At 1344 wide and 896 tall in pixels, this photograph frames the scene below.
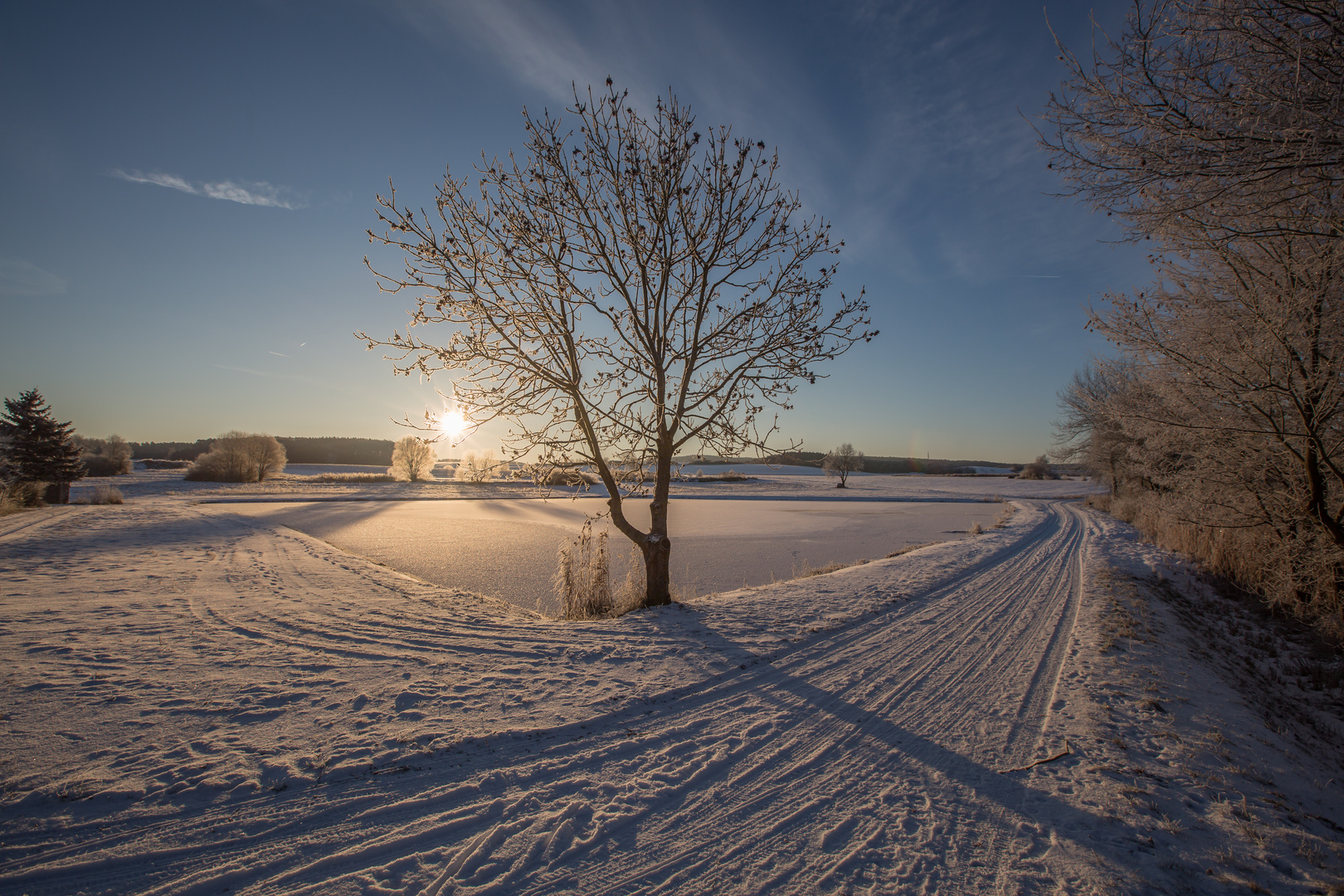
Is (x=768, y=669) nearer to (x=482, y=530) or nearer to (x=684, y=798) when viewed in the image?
(x=684, y=798)

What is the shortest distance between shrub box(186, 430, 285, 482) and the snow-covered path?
144ft

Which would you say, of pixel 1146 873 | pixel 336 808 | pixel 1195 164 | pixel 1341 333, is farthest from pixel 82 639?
pixel 1341 333

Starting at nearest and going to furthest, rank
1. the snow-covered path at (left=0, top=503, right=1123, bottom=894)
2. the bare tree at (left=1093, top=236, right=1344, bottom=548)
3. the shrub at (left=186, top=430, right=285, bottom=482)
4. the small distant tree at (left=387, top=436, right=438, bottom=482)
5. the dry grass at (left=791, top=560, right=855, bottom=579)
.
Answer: the snow-covered path at (left=0, top=503, right=1123, bottom=894)
the bare tree at (left=1093, top=236, right=1344, bottom=548)
the dry grass at (left=791, top=560, right=855, bottom=579)
the shrub at (left=186, top=430, right=285, bottom=482)
the small distant tree at (left=387, top=436, right=438, bottom=482)

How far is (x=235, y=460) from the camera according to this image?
130 feet

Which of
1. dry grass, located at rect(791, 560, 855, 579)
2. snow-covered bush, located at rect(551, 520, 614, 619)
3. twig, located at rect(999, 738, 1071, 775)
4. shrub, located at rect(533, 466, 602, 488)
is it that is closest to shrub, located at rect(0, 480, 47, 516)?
shrub, located at rect(533, 466, 602, 488)

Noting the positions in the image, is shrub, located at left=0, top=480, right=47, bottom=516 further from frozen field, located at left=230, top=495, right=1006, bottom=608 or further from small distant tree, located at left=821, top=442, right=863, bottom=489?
small distant tree, located at left=821, top=442, right=863, bottom=489

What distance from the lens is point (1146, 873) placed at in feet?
7.79

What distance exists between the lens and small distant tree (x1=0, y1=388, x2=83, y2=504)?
22.3 metres

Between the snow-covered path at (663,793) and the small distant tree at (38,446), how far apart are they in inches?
1096

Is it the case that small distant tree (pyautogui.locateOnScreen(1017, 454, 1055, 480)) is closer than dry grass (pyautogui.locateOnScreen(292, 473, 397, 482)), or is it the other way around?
dry grass (pyautogui.locateOnScreen(292, 473, 397, 482))

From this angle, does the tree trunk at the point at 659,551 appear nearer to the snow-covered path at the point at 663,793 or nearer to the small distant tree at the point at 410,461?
the snow-covered path at the point at 663,793

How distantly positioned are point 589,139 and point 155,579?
906 centimetres

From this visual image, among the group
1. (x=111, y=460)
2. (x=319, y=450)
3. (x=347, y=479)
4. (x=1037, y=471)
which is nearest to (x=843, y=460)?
(x=1037, y=471)

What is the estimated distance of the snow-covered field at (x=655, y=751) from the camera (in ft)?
7.77
